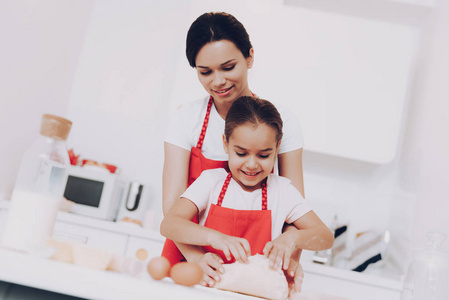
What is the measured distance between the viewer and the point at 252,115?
1.09m

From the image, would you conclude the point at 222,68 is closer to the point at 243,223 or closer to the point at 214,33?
the point at 214,33

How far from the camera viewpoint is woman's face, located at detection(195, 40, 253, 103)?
3.73 ft

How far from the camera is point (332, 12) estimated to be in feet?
8.07

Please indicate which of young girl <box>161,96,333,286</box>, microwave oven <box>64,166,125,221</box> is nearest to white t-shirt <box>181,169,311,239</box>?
young girl <box>161,96,333,286</box>

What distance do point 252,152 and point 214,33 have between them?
0.32 meters

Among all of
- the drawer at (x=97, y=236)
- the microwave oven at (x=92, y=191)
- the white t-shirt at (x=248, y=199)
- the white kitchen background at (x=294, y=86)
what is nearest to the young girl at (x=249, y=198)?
the white t-shirt at (x=248, y=199)

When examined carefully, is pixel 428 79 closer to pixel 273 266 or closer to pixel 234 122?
pixel 234 122

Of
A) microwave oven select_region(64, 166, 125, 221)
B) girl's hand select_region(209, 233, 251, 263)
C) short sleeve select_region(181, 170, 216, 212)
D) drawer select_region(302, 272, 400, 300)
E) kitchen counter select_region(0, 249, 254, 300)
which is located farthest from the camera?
microwave oven select_region(64, 166, 125, 221)

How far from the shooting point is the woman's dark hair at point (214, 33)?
3.75 ft

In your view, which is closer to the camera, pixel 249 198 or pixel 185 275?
pixel 185 275

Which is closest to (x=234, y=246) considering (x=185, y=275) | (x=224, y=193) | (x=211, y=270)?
(x=211, y=270)

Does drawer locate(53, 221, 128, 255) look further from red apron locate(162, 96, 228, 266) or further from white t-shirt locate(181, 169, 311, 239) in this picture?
white t-shirt locate(181, 169, 311, 239)

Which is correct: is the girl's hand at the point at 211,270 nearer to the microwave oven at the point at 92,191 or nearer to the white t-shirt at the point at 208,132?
the white t-shirt at the point at 208,132

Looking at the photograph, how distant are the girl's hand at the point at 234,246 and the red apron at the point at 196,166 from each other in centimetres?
37
